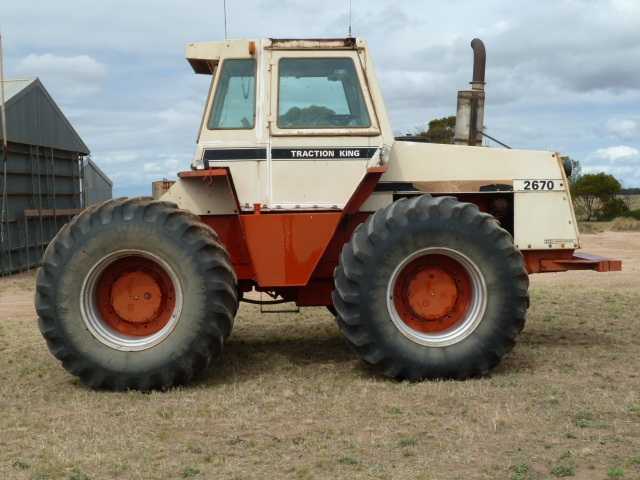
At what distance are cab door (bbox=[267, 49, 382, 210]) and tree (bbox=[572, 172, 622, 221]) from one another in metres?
35.2

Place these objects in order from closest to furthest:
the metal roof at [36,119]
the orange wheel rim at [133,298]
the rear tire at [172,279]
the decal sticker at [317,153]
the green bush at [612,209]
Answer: the rear tire at [172,279]
the orange wheel rim at [133,298]
the decal sticker at [317,153]
the metal roof at [36,119]
the green bush at [612,209]

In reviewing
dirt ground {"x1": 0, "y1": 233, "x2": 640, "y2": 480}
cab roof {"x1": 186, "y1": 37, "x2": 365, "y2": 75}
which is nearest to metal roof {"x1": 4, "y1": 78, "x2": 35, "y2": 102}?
dirt ground {"x1": 0, "y1": 233, "x2": 640, "y2": 480}

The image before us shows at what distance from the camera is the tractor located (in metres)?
6.95

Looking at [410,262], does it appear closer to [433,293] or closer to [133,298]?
[433,293]

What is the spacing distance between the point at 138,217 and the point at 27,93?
13.7 metres

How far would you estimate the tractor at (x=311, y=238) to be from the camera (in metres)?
6.95

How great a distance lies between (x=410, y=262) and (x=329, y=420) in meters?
1.74

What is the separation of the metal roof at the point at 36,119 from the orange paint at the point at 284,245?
12.2 metres

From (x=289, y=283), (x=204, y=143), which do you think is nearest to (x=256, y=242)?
(x=289, y=283)

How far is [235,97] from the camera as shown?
7555 mm

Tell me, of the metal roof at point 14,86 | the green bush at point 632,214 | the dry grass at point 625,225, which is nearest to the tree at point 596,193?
the green bush at point 632,214

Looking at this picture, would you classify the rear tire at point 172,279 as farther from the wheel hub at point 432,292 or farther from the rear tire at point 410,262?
the wheel hub at point 432,292

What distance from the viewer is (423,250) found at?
7.10m

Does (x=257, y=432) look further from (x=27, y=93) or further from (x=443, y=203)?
(x=27, y=93)
